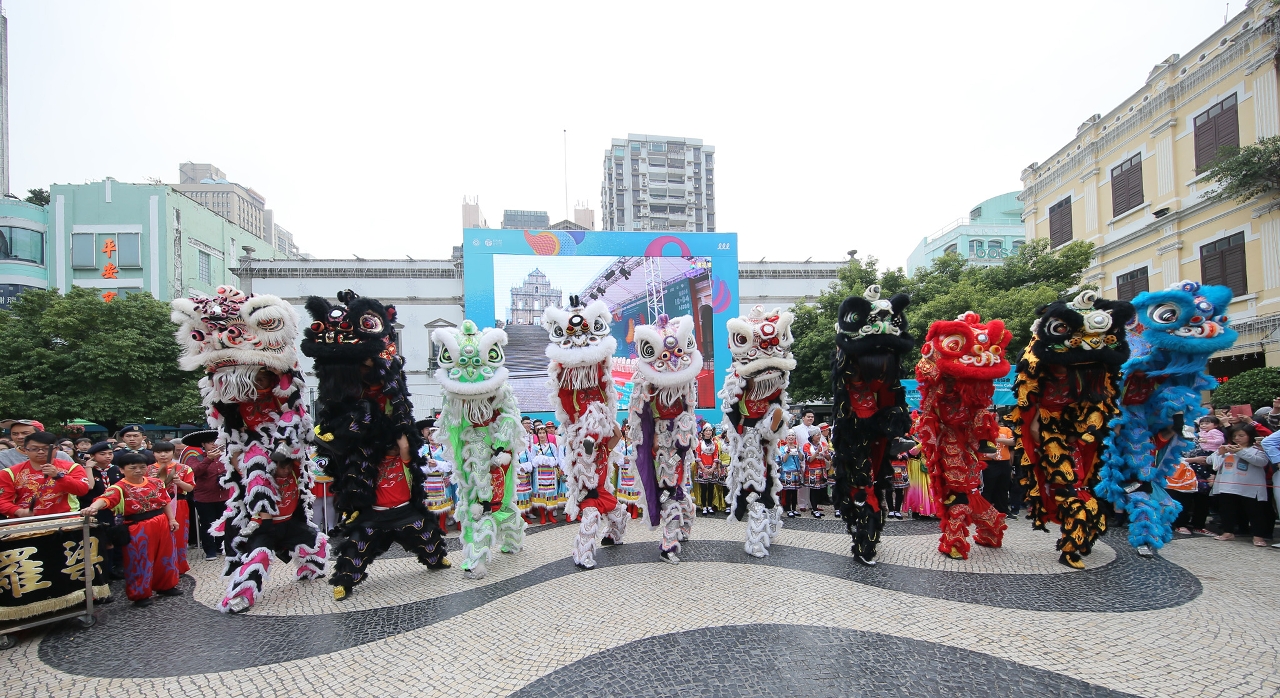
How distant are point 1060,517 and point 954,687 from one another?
3.28 metres

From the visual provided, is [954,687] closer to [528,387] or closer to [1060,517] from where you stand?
[1060,517]

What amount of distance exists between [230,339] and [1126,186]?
67.1 ft

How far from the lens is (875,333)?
219 inches

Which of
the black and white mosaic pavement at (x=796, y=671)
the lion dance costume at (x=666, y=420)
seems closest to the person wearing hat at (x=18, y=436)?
the lion dance costume at (x=666, y=420)

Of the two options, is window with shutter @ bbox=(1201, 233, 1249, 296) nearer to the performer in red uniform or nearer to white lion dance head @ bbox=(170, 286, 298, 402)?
white lion dance head @ bbox=(170, 286, 298, 402)

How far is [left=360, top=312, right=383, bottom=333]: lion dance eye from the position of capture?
5.27 m

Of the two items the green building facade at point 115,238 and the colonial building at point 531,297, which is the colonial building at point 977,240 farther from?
the green building facade at point 115,238

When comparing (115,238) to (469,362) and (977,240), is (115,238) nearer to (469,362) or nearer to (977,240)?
(469,362)

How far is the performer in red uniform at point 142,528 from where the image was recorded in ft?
17.3

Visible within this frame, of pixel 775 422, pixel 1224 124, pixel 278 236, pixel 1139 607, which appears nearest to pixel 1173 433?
pixel 1139 607

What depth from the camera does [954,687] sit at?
340cm

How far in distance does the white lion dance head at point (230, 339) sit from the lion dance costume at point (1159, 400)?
789 centimetres

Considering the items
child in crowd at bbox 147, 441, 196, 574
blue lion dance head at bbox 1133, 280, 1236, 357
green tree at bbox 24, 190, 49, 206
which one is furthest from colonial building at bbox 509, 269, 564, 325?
green tree at bbox 24, 190, 49, 206

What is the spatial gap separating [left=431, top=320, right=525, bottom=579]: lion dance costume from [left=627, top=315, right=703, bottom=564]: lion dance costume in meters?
1.32
